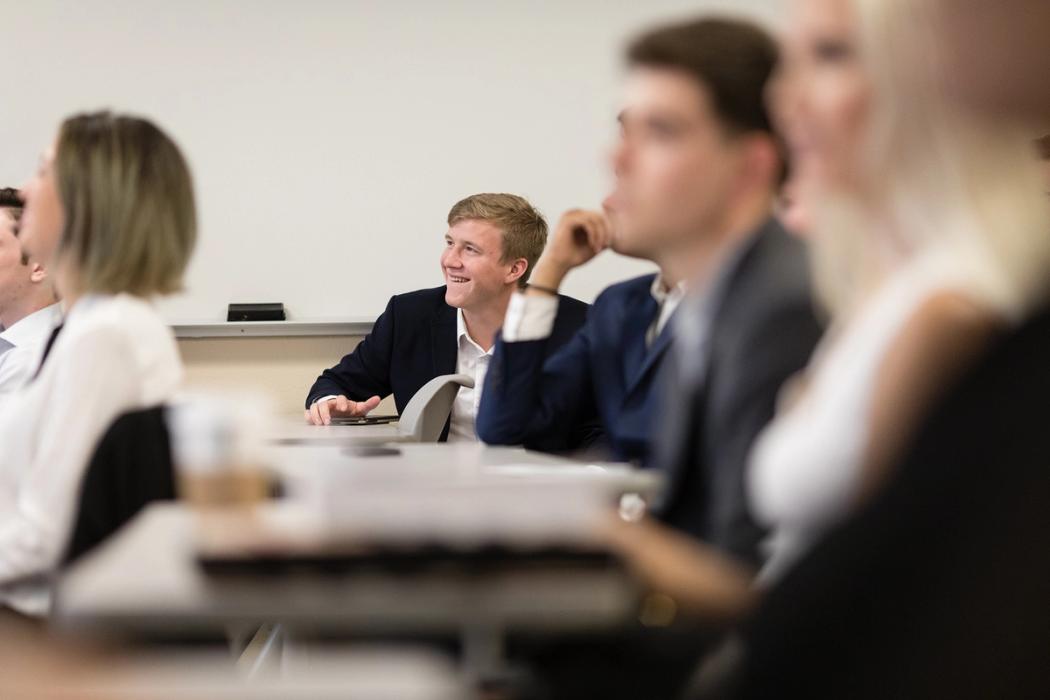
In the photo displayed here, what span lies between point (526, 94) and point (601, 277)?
0.83 meters

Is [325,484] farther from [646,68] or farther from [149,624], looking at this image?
[646,68]

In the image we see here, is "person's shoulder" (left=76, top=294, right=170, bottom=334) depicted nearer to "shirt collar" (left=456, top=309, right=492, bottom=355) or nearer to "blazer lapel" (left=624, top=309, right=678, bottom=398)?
"blazer lapel" (left=624, top=309, right=678, bottom=398)

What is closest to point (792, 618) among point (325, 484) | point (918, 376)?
point (918, 376)

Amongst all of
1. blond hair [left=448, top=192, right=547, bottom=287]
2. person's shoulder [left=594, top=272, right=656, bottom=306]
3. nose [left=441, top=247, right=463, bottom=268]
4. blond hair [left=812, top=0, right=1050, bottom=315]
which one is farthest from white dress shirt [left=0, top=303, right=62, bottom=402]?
blond hair [left=812, top=0, right=1050, bottom=315]

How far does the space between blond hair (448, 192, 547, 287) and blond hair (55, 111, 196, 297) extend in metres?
2.06

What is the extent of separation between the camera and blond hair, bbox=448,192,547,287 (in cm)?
411

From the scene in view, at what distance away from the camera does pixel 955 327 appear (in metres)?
0.87

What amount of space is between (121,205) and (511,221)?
2.21m

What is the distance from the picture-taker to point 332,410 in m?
3.79

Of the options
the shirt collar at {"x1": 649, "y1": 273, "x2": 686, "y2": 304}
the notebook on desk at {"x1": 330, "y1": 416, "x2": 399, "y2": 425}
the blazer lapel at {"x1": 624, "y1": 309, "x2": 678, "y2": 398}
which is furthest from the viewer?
the notebook on desk at {"x1": 330, "y1": 416, "x2": 399, "y2": 425}

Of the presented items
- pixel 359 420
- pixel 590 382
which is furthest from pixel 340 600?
pixel 359 420

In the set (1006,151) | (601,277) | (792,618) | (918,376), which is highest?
(1006,151)

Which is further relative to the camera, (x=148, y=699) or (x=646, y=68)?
(x=646, y=68)

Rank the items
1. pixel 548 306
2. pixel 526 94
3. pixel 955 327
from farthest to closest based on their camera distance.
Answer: pixel 526 94 < pixel 548 306 < pixel 955 327
